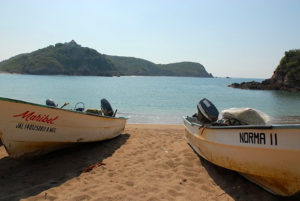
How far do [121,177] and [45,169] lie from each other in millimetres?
1784

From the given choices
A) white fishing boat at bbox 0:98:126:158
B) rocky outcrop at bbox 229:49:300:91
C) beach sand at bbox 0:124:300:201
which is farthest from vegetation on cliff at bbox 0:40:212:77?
beach sand at bbox 0:124:300:201

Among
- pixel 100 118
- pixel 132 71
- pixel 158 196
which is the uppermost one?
pixel 132 71

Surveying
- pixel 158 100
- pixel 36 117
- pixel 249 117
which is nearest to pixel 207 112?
pixel 249 117

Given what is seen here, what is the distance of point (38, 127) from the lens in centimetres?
509

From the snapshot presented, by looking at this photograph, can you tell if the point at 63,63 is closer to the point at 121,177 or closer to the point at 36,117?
the point at 36,117

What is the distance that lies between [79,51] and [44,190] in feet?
514

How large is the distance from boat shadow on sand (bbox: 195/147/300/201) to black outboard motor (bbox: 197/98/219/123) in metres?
1.16

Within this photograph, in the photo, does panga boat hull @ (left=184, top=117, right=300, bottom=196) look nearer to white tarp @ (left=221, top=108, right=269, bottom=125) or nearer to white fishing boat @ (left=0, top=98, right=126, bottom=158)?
white tarp @ (left=221, top=108, right=269, bottom=125)

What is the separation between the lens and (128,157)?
5980 mm

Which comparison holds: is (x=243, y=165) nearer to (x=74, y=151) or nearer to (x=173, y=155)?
(x=173, y=155)

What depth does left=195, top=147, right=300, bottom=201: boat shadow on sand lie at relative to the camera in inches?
148

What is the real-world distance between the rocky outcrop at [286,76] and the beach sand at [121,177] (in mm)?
50237

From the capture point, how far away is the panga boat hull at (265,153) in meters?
3.25

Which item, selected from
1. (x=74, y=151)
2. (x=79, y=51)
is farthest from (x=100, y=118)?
(x=79, y=51)
